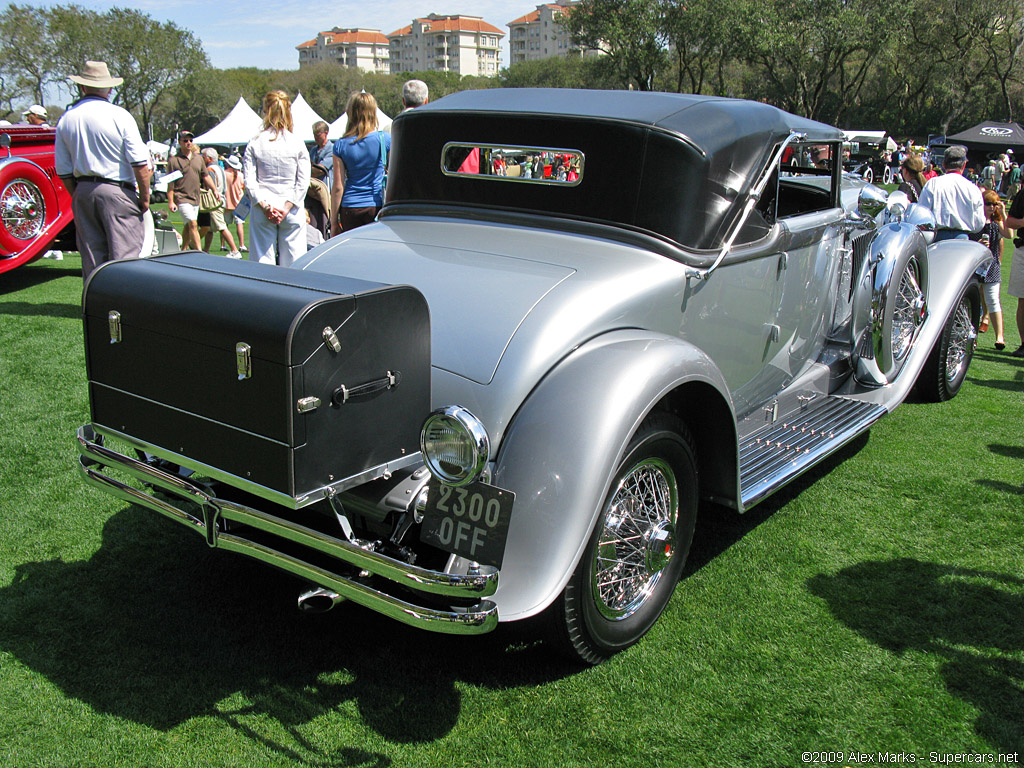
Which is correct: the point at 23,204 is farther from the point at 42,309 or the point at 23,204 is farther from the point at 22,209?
the point at 42,309

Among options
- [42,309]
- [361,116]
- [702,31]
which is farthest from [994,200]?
[702,31]

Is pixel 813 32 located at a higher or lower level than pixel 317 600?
higher

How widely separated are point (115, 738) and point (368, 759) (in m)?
0.79

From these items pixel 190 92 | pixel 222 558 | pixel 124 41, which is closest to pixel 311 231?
pixel 222 558

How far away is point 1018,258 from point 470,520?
735 centimetres

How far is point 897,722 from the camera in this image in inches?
103

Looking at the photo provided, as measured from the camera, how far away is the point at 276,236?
6.58 m

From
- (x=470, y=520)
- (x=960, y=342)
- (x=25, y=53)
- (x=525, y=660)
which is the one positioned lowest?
(x=525, y=660)

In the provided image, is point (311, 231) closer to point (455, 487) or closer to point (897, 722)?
point (455, 487)

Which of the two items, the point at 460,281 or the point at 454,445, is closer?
the point at 454,445

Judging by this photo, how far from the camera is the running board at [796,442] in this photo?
11.3ft

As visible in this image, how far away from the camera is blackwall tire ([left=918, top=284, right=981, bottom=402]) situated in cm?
559

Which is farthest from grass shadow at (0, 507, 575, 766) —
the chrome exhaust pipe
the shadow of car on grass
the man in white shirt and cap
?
the man in white shirt and cap

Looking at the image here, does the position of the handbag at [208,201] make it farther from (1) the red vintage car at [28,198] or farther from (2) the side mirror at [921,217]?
(2) the side mirror at [921,217]
